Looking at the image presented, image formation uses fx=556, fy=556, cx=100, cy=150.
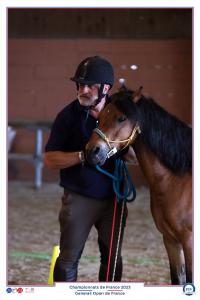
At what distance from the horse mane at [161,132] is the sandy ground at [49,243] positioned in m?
0.63

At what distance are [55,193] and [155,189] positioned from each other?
3.69 meters

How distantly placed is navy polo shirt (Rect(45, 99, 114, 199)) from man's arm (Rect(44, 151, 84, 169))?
3 centimetres

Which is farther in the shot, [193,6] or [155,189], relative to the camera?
[155,189]

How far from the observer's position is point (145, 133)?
2049mm

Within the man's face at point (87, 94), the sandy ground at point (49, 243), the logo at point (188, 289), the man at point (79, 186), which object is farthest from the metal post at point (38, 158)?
the logo at point (188, 289)

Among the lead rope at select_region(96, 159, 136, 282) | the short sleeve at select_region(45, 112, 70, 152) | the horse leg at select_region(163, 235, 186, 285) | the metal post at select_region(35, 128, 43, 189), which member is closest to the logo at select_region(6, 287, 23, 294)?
the lead rope at select_region(96, 159, 136, 282)

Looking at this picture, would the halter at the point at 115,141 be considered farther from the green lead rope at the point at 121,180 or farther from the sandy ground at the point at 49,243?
the sandy ground at the point at 49,243

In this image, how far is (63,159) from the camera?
205 centimetres

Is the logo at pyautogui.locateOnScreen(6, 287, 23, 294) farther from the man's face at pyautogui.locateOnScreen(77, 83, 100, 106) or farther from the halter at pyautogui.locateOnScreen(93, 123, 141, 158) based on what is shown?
the man's face at pyautogui.locateOnScreen(77, 83, 100, 106)

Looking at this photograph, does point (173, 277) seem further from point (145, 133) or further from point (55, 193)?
point (55, 193)

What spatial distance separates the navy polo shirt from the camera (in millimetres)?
2117

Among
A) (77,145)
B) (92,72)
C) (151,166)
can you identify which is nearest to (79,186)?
(77,145)

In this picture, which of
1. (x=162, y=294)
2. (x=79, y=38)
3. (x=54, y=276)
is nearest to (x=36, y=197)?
(x=79, y=38)

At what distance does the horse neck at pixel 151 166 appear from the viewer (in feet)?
6.96
